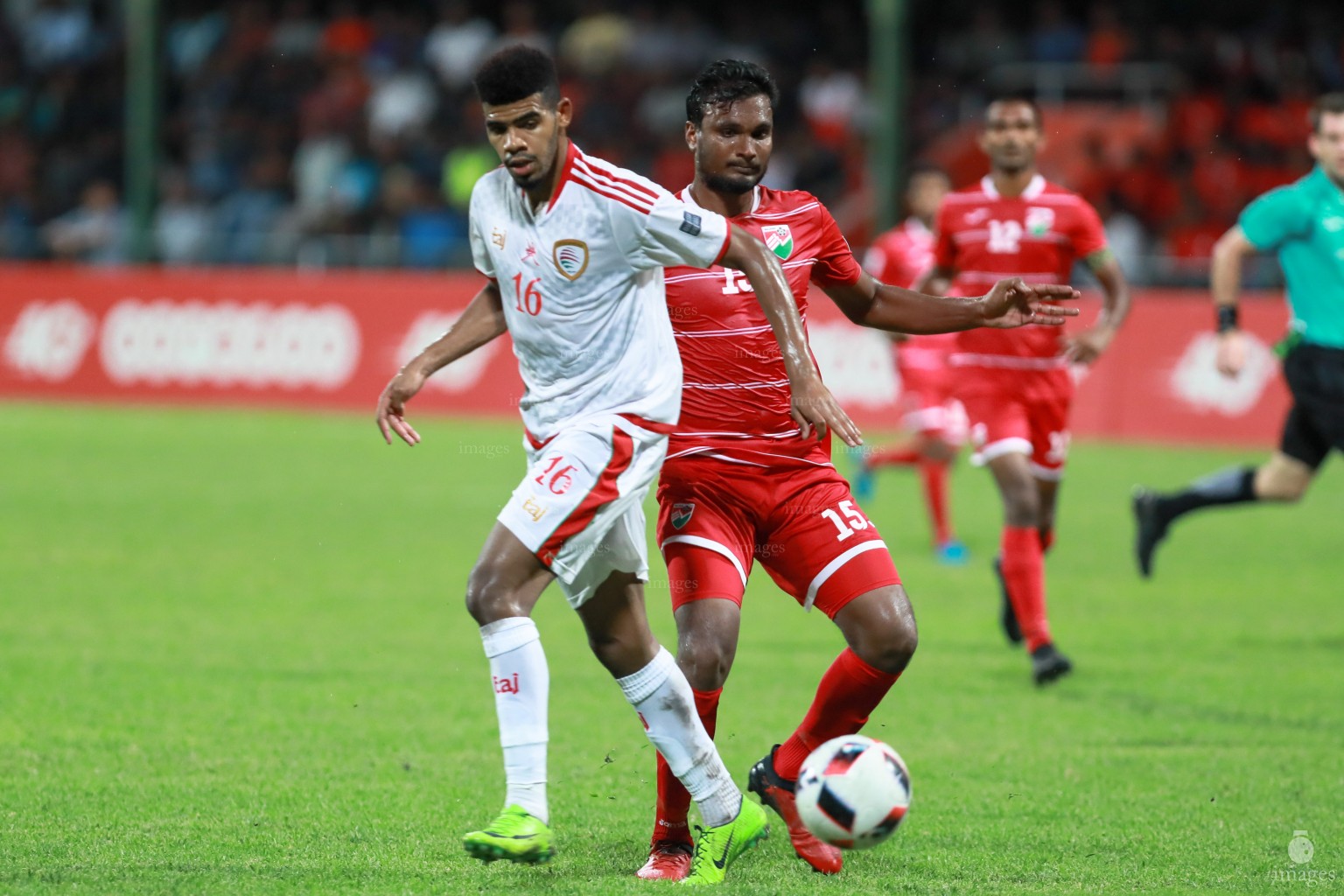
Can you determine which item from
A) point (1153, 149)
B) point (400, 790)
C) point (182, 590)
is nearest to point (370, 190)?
point (1153, 149)

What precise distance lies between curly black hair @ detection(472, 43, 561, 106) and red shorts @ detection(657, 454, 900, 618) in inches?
47.2

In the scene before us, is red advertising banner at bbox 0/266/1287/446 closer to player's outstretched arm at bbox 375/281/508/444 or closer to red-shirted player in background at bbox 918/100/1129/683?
red-shirted player in background at bbox 918/100/1129/683

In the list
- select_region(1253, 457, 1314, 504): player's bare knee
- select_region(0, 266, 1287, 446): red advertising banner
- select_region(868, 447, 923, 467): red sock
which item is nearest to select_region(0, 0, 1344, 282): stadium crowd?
select_region(0, 266, 1287, 446): red advertising banner

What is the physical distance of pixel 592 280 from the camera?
15.1ft

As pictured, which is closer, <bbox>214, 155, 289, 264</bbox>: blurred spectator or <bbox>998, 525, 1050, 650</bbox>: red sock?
<bbox>998, 525, 1050, 650</bbox>: red sock

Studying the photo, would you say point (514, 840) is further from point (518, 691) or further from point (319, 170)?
point (319, 170)

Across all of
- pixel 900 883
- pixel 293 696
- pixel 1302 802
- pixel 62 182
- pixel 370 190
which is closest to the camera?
pixel 900 883

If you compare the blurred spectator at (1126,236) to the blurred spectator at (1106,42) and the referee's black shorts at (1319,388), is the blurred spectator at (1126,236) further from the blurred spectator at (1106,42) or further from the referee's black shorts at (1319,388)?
the referee's black shorts at (1319,388)

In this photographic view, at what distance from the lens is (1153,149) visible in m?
21.4

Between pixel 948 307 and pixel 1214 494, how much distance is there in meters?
4.34

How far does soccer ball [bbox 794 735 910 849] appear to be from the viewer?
4.40m

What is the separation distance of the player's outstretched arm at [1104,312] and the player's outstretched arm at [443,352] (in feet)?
12.0

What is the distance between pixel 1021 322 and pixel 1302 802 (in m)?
1.86

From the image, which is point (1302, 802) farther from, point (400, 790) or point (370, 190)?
point (370, 190)
